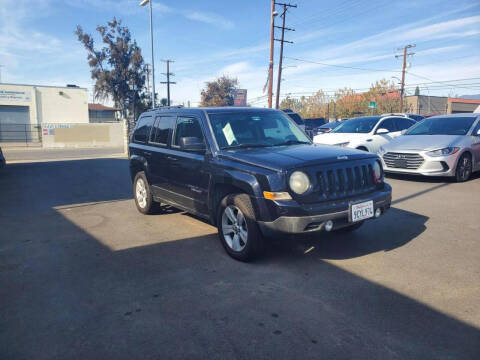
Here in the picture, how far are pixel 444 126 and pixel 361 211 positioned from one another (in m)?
7.75

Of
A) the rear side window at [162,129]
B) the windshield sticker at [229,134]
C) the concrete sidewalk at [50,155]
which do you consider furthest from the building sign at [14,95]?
the windshield sticker at [229,134]

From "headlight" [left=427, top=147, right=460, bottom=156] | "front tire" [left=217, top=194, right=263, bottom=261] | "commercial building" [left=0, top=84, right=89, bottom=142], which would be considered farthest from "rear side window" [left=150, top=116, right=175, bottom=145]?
"commercial building" [left=0, top=84, right=89, bottom=142]

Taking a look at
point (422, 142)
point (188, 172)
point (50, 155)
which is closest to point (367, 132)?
point (422, 142)

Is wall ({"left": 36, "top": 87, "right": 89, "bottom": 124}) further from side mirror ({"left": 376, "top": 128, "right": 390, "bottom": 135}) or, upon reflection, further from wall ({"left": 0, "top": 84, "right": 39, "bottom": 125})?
side mirror ({"left": 376, "top": 128, "right": 390, "bottom": 135})

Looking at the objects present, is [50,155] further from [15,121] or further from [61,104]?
[61,104]

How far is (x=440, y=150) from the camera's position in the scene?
9.18 metres

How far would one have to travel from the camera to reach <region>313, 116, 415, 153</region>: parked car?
37.9 feet

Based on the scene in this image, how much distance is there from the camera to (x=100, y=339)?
2.87m

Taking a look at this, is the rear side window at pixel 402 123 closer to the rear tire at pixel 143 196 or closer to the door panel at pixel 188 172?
the rear tire at pixel 143 196

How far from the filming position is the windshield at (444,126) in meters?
10.1

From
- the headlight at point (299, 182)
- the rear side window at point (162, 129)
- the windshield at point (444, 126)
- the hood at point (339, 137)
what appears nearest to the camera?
the headlight at point (299, 182)

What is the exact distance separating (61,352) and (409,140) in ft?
31.7

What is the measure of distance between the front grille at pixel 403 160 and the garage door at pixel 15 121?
4011 centimetres

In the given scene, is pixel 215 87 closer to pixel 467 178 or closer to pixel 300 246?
pixel 467 178
